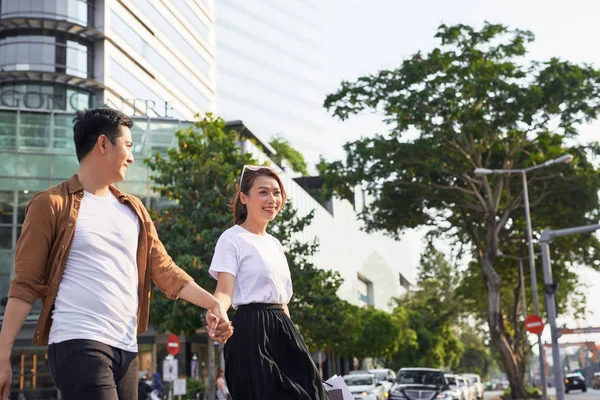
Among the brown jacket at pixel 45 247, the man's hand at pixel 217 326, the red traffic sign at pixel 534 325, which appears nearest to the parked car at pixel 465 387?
the red traffic sign at pixel 534 325

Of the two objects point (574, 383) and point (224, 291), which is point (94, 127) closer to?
point (224, 291)

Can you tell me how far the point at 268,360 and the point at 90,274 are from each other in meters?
1.15

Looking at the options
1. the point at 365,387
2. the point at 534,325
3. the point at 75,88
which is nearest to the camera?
the point at 365,387

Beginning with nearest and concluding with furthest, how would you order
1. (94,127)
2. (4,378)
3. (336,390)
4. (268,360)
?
(4,378) < (94,127) < (268,360) < (336,390)

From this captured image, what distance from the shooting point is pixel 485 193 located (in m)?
30.3

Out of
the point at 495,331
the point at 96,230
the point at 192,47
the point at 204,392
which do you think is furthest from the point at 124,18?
the point at 96,230

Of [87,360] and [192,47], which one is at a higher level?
[192,47]

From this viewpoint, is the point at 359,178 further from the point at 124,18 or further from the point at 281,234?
the point at 124,18

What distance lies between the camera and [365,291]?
280 feet

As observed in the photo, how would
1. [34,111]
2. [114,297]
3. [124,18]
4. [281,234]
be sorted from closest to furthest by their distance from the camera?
[114,297], [281,234], [34,111], [124,18]

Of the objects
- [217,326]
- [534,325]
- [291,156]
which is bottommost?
[217,326]

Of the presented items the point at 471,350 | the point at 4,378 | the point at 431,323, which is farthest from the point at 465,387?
the point at 471,350

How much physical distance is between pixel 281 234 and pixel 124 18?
27.1 metres

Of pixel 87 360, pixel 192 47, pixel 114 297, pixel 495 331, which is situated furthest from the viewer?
pixel 192 47
